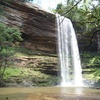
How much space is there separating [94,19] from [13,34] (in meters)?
18.0

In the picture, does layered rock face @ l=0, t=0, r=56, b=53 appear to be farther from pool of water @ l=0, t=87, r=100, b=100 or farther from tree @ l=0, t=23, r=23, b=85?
pool of water @ l=0, t=87, r=100, b=100

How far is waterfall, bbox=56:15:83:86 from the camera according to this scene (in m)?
24.5

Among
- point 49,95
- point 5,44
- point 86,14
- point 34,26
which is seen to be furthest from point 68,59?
point 86,14

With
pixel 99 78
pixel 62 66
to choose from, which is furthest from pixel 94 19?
pixel 62 66

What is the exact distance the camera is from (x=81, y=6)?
294 cm

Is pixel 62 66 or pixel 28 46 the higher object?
pixel 28 46

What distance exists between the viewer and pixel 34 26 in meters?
28.0

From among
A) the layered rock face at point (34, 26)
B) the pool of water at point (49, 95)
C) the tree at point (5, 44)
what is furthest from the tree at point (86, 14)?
the layered rock face at point (34, 26)

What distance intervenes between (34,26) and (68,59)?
5657 millimetres

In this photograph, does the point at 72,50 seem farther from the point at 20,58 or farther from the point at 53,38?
the point at 20,58

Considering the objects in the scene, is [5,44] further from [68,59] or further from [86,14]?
[86,14]

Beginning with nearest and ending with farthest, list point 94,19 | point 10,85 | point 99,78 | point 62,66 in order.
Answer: point 94,19 < point 10,85 < point 99,78 < point 62,66

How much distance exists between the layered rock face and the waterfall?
3.45 feet

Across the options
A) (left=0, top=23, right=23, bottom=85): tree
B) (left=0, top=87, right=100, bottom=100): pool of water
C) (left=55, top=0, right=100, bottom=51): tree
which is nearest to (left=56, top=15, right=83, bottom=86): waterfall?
(left=0, top=23, right=23, bottom=85): tree
